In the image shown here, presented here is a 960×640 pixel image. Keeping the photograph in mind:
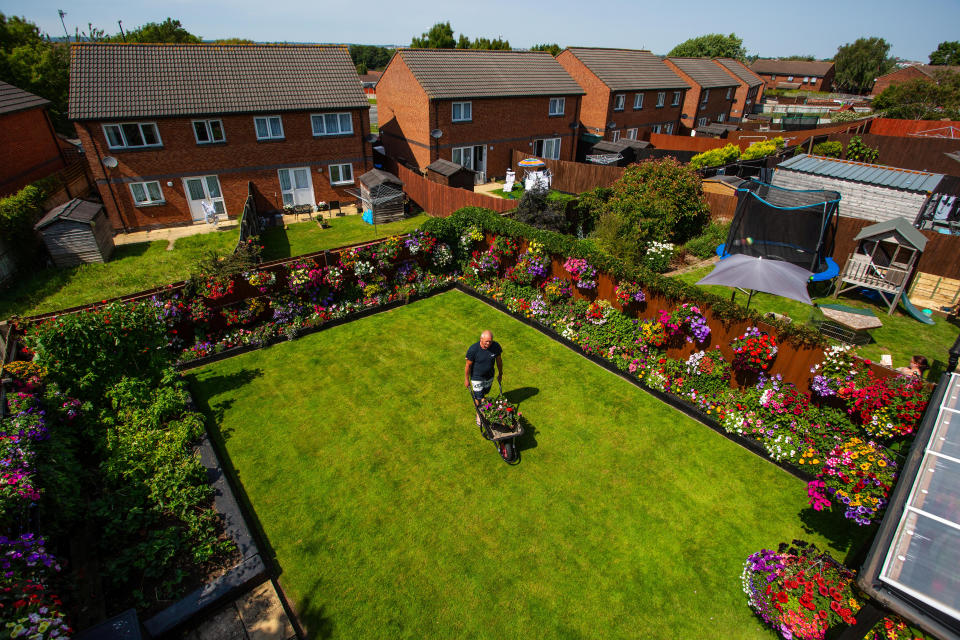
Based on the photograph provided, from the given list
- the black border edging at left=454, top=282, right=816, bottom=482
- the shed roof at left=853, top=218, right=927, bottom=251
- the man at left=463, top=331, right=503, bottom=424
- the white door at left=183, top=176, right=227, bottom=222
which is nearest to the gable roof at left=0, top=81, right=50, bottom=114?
the white door at left=183, top=176, right=227, bottom=222

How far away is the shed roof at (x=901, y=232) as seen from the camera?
1203 cm

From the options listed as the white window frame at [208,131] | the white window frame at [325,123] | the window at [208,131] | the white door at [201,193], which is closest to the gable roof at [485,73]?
the white window frame at [325,123]

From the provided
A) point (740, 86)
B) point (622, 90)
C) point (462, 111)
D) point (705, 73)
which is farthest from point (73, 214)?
point (740, 86)

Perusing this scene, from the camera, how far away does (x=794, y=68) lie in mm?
94062

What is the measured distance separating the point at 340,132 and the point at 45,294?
14643mm

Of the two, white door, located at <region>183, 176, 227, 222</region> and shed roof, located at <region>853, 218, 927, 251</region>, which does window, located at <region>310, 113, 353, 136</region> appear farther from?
shed roof, located at <region>853, 218, 927, 251</region>

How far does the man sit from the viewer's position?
7.98 m

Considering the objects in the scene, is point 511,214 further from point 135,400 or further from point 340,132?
point 135,400

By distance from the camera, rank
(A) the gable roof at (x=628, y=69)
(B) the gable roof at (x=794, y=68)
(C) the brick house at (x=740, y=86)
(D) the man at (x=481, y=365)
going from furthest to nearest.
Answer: (B) the gable roof at (x=794, y=68), (C) the brick house at (x=740, y=86), (A) the gable roof at (x=628, y=69), (D) the man at (x=481, y=365)

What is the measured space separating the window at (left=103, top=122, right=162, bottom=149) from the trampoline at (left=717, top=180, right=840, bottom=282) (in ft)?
80.3

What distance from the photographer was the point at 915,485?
4.94 m

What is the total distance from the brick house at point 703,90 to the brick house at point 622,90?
4.04 meters

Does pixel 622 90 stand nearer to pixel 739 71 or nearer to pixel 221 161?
pixel 739 71

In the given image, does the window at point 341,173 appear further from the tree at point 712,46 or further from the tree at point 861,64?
the tree at point 861,64
